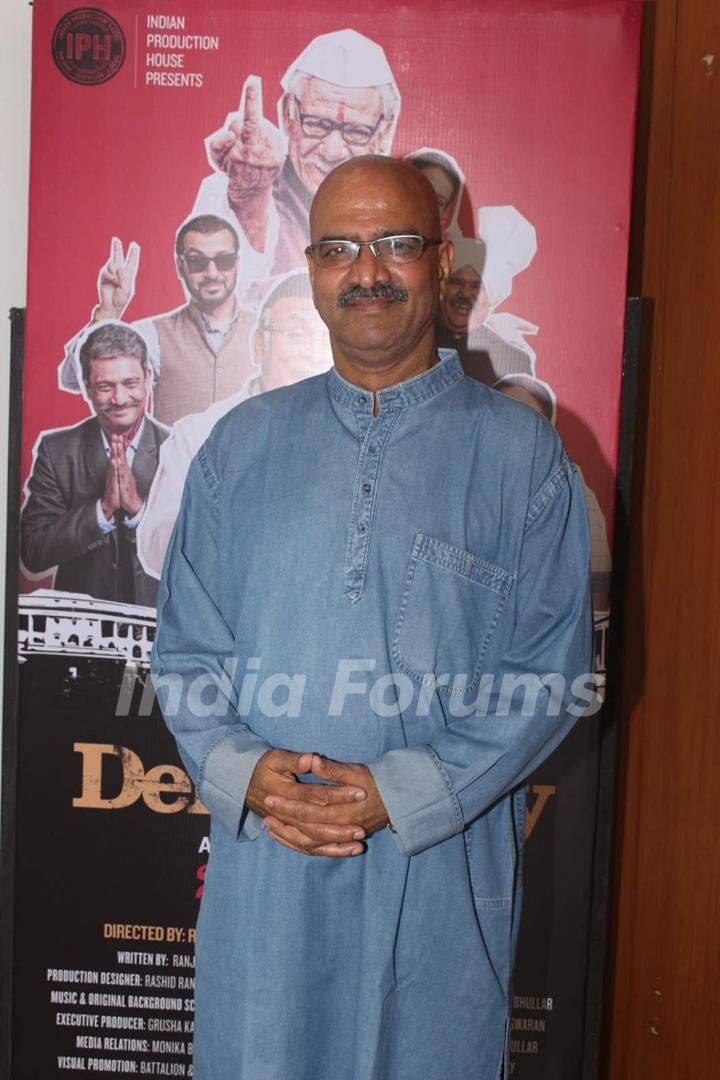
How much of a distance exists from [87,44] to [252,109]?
33 cm

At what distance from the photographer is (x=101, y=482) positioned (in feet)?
6.54

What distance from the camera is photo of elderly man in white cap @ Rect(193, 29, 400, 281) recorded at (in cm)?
190

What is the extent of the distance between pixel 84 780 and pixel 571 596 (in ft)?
3.73

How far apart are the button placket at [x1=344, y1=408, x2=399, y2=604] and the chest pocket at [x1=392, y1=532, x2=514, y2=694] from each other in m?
0.07

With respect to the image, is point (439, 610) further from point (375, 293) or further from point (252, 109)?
point (252, 109)

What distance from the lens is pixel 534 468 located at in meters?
1.43

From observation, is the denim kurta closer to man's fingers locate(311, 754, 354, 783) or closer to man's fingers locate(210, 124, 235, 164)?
man's fingers locate(311, 754, 354, 783)

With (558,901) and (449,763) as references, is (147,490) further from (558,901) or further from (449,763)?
(558,901)

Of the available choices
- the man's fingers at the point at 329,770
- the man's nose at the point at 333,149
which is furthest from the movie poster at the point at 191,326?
the man's fingers at the point at 329,770

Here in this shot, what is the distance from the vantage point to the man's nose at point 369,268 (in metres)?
1.39

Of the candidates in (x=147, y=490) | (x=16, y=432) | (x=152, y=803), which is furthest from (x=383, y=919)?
(x=16, y=432)

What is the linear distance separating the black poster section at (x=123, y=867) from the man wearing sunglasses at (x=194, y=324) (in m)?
0.23

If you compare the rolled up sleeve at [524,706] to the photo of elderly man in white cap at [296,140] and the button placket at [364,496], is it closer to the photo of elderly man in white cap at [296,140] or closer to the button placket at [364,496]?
the button placket at [364,496]

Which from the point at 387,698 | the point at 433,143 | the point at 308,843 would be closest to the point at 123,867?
the point at 308,843
